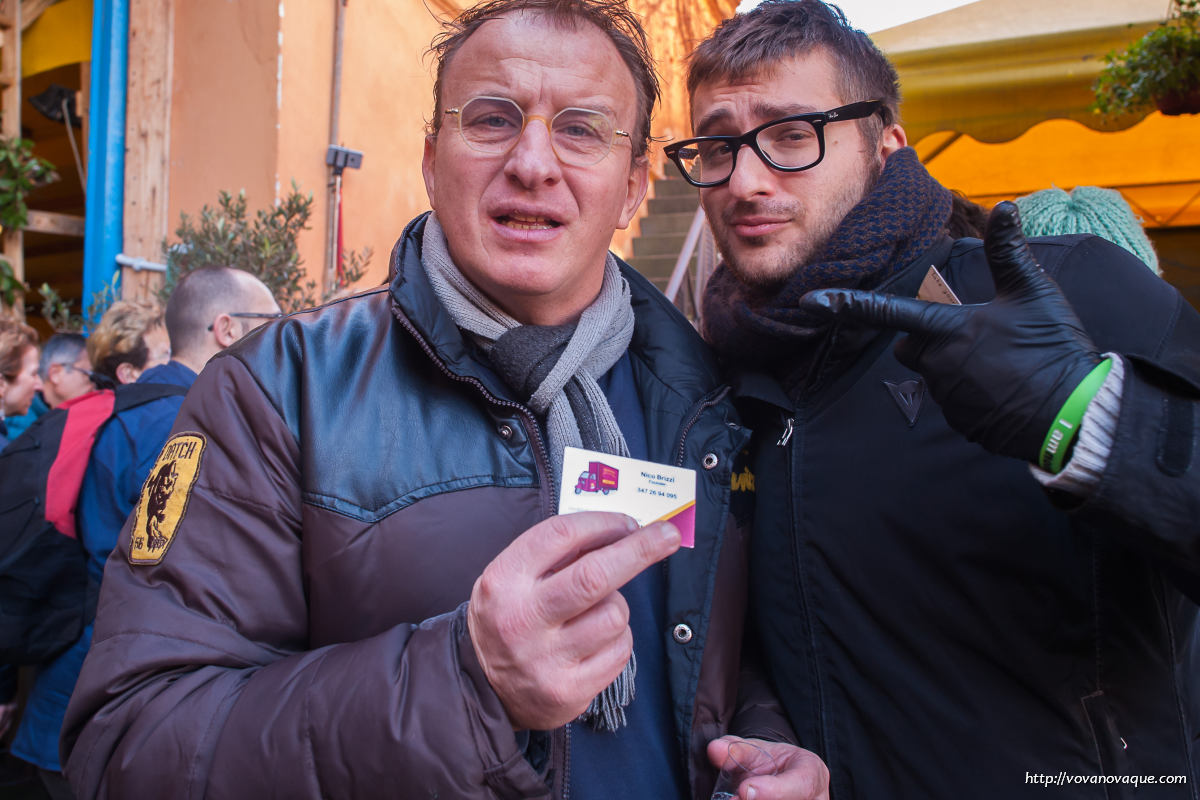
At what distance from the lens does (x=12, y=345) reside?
4.72 m

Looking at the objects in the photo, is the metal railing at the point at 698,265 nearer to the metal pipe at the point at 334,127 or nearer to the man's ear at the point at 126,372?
the metal pipe at the point at 334,127

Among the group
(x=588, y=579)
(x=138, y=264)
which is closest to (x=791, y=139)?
(x=588, y=579)

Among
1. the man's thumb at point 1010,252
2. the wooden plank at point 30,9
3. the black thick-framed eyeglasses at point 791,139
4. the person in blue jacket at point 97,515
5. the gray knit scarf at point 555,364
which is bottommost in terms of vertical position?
the person in blue jacket at point 97,515

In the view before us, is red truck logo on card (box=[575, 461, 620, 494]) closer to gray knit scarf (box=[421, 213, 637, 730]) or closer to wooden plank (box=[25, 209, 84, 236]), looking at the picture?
gray knit scarf (box=[421, 213, 637, 730])

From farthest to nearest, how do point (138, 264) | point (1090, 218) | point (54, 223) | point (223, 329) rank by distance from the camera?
point (54, 223) → point (138, 264) → point (223, 329) → point (1090, 218)

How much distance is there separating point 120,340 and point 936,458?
367 cm

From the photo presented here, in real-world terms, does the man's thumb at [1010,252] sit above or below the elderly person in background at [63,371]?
above

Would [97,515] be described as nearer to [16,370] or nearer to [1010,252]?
[16,370]

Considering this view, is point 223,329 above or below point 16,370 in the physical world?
above

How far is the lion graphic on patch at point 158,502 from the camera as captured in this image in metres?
1.27

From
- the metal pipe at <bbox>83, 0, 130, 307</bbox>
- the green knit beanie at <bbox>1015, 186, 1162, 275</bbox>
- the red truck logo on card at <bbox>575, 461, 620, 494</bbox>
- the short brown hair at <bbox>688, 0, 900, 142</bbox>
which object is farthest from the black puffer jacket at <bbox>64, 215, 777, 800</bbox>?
the metal pipe at <bbox>83, 0, 130, 307</bbox>

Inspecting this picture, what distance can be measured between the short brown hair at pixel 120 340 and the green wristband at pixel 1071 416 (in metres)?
3.87

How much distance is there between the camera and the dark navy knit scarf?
1.62 m

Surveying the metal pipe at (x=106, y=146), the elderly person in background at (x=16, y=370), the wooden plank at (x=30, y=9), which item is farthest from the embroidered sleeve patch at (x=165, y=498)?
the wooden plank at (x=30, y=9)
